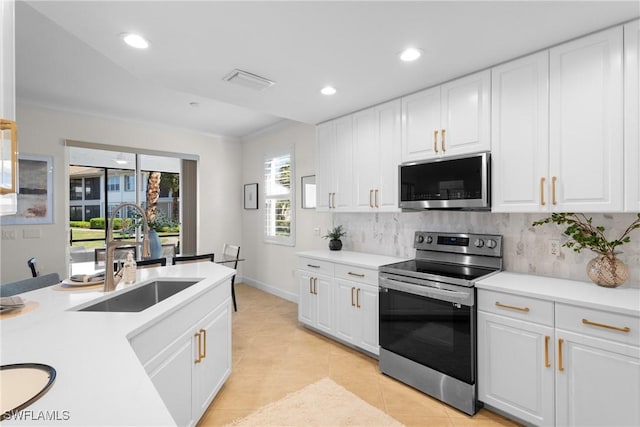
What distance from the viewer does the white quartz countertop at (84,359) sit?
2.54 feet

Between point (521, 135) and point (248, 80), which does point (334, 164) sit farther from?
point (521, 135)

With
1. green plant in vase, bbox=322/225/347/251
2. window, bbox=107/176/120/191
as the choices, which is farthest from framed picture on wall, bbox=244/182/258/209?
green plant in vase, bbox=322/225/347/251

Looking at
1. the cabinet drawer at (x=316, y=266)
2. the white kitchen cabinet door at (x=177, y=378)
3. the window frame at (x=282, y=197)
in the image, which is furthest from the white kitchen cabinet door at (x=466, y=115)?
the window frame at (x=282, y=197)

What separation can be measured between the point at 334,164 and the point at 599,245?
2395mm

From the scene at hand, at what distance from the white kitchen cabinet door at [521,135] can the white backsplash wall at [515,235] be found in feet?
1.04

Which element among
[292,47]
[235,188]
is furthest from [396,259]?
[235,188]

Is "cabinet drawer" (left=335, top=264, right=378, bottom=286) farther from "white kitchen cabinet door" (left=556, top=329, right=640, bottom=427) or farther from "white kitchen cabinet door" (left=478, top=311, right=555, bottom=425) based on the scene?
"white kitchen cabinet door" (left=556, top=329, right=640, bottom=427)

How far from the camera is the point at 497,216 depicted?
8.54 feet

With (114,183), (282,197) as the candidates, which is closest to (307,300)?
(282,197)

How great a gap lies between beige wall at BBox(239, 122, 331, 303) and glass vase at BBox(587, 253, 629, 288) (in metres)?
2.71

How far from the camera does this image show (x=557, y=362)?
6.08 feet

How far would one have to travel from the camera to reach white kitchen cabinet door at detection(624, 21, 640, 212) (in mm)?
1781

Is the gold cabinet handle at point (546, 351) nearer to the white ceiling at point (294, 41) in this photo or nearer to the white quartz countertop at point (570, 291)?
the white quartz countertop at point (570, 291)

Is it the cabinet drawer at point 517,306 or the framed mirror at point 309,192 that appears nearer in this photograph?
the cabinet drawer at point 517,306
